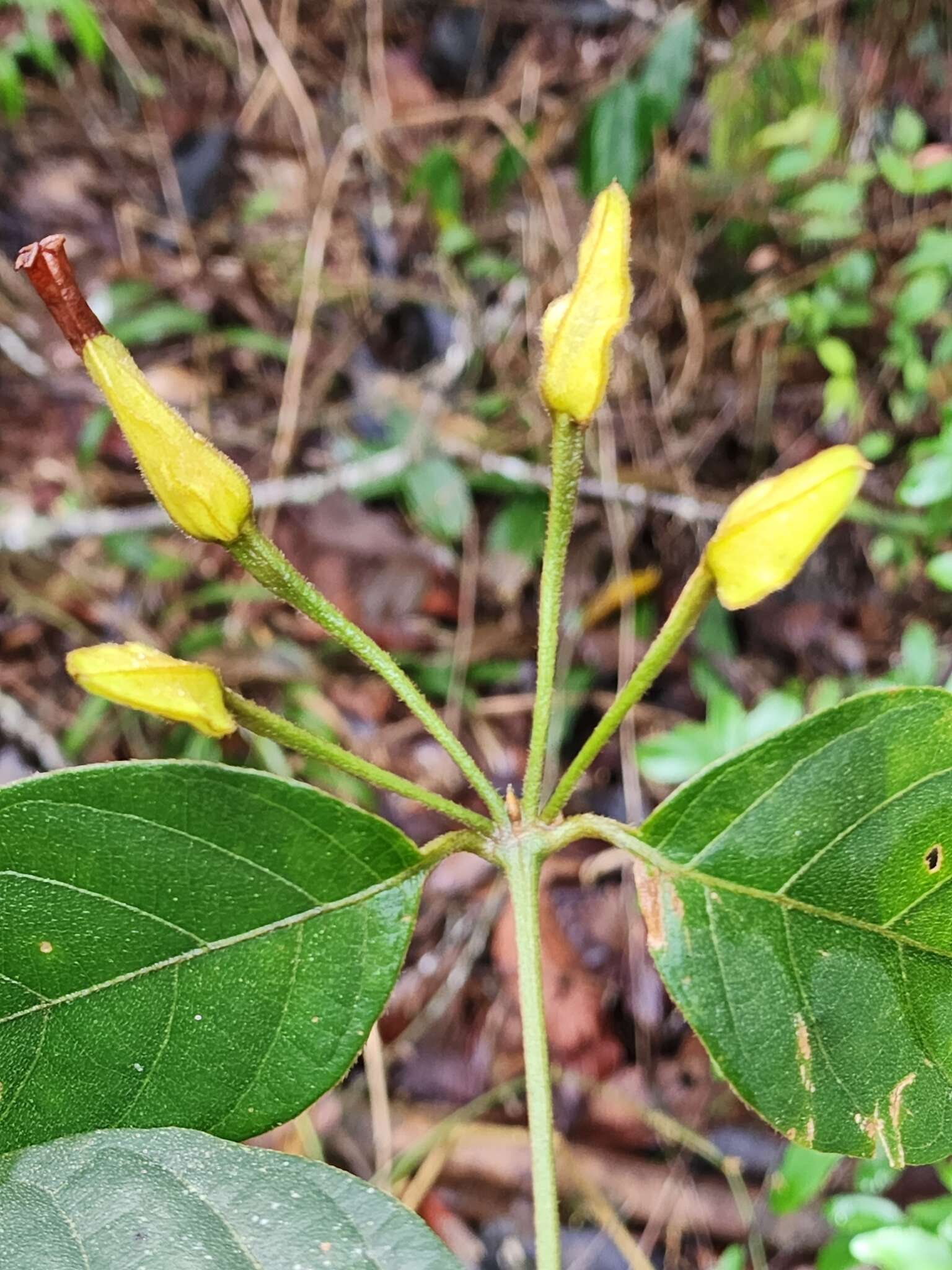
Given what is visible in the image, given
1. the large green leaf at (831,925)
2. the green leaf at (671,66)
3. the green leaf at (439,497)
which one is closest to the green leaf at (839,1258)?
the large green leaf at (831,925)

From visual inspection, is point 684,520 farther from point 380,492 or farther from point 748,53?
point 748,53

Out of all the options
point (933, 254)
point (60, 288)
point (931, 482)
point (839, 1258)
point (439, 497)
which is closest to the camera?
point (60, 288)

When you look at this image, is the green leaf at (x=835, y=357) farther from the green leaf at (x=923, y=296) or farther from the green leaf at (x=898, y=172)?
the green leaf at (x=898, y=172)

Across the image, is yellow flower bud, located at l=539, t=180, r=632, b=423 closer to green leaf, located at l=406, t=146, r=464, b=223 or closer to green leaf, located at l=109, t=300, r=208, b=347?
green leaf, located at l=406, t=146, r=464, b=223

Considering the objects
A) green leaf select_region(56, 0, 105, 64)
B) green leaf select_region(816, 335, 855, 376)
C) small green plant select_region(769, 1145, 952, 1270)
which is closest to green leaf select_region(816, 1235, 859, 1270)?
small green plant select_region(769, 1145, 952, 1270)

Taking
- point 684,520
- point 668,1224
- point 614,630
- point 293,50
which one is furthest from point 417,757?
point 293,50

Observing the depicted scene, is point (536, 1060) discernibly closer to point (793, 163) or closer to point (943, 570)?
point (943, 570)

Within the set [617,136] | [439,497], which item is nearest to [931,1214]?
[439,497]
